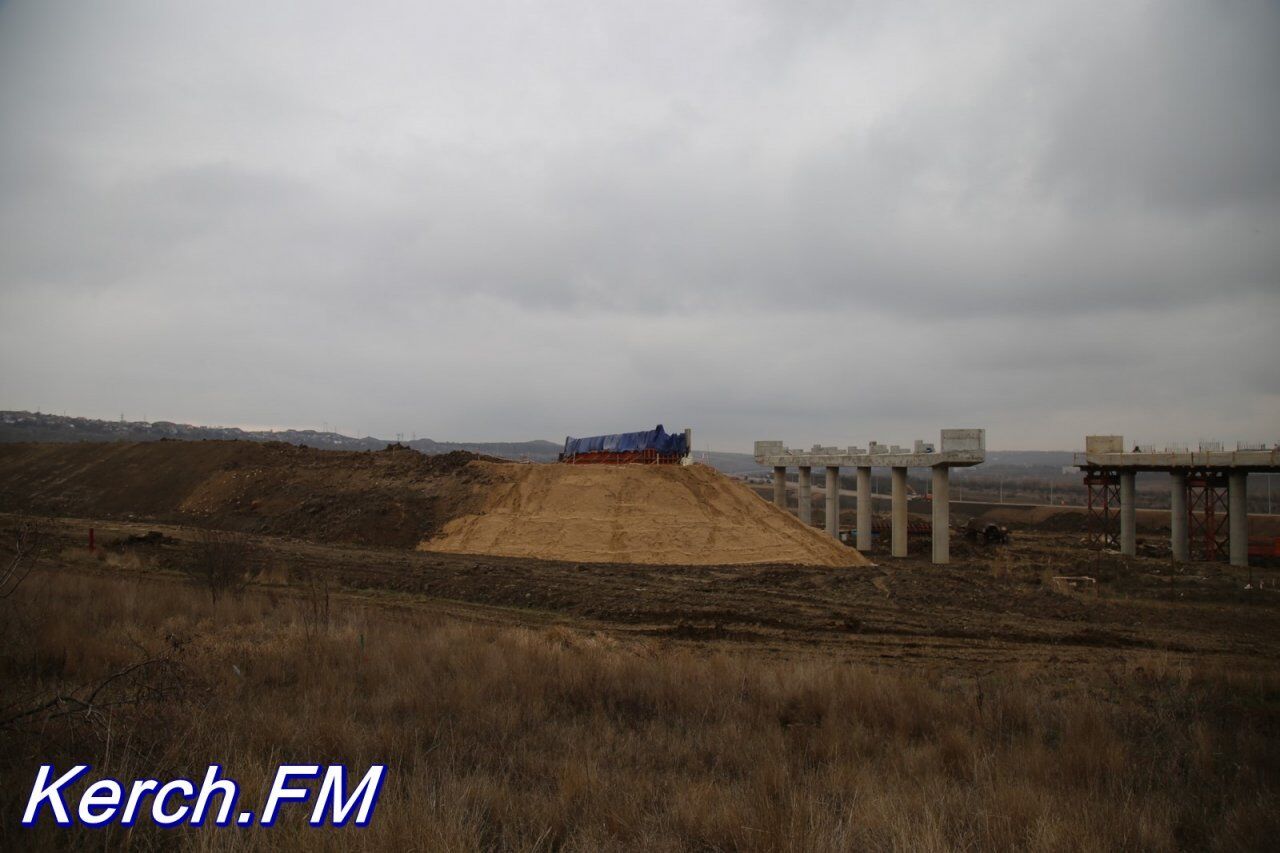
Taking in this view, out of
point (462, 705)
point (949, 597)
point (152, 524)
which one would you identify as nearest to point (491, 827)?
point (462, 705)

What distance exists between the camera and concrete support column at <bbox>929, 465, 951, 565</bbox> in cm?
3772

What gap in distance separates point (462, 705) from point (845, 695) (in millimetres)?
4773

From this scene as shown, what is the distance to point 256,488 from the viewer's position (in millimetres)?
43500

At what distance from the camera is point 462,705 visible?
8.73m

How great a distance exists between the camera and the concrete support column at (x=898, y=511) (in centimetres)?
4166

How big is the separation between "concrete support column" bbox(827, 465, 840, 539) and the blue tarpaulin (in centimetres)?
998

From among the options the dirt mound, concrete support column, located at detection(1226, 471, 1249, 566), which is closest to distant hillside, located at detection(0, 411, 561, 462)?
the dirt mound

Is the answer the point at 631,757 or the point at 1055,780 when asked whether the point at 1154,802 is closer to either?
the point at 1055,780

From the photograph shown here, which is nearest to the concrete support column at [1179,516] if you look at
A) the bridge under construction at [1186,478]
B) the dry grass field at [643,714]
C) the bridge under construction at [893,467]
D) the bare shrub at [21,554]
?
the bridge under construction at [1186,478]

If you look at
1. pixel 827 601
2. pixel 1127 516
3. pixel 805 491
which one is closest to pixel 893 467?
pixel 805 491

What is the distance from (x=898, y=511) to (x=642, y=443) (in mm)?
14572

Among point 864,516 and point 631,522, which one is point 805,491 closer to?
point 864,516

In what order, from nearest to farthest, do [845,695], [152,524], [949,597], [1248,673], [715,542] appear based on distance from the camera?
[845,695] < [1248,673] < [949,597] < [715,542] < [152,524]

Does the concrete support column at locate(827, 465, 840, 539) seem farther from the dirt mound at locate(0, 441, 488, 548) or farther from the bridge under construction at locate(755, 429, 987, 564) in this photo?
the dirt mound at locate(0, 441, 488, 548)
